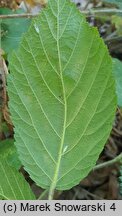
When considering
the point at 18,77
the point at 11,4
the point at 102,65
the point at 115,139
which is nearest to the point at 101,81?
the point at 102,65

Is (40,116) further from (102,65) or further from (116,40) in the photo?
(116,40)

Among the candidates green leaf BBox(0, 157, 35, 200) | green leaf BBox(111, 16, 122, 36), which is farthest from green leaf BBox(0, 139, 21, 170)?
green leaf BBox(111, 16, 122, 36)

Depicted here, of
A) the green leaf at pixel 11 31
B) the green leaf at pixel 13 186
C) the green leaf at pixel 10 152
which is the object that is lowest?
the green leaf at pixel 10 152

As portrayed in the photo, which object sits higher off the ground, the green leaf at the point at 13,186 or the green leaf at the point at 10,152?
the green leaf at the point at 13,186

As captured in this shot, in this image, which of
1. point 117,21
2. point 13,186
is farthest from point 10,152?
point 117,21

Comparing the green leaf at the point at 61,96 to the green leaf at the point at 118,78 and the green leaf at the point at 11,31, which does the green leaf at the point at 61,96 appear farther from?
the green leaf at the point at 11,31

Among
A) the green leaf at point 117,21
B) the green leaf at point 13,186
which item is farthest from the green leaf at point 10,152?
the green leaf at point 117,21

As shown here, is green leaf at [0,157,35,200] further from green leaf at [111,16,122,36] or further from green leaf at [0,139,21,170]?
green leaf at [111,16,122,36]

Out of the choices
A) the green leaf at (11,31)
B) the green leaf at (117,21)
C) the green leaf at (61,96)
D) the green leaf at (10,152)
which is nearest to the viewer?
the green leaf at (61,96)
